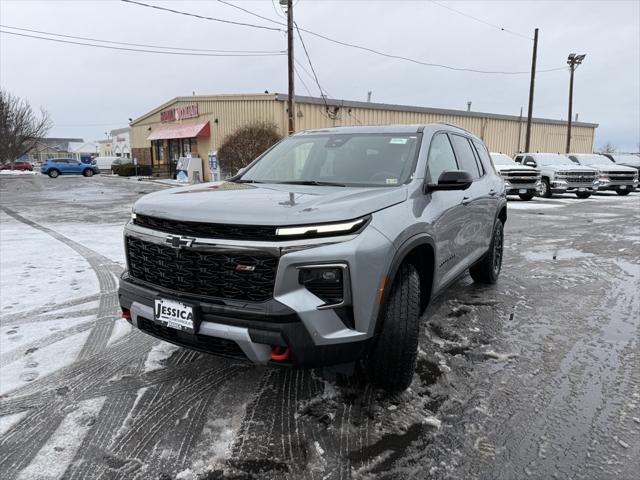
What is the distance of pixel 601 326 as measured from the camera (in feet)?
14.5

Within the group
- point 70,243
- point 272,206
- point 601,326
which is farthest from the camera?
point 70,243

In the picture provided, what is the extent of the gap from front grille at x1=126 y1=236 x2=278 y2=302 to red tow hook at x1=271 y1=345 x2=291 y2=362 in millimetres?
277

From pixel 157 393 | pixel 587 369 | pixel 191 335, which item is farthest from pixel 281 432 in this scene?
pixel 587 369

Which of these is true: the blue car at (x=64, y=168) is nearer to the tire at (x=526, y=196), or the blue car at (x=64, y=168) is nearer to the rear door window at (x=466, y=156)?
the tire at (x=526, y=196)

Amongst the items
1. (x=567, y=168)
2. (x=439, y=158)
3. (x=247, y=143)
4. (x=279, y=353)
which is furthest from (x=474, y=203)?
(x=247, y=143)

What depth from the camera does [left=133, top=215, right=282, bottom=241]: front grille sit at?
2.48m

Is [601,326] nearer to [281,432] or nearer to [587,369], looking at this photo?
[587,369]

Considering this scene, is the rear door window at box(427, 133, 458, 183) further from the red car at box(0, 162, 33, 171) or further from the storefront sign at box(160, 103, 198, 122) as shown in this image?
the red car at box(0, 162, 33, 171)

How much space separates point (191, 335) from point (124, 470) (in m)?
0.73

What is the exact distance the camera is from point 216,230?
2.59 metres

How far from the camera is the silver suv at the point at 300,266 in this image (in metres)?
2.45

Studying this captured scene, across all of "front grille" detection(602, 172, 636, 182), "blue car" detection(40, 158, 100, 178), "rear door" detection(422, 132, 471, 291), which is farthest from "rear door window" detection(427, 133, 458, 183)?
"blue car" detection(40, 158, 100, 178)

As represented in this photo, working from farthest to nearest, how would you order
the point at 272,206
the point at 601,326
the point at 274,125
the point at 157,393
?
the point at 274,125
the point at 601,326
the point at 157,393
the point at 272,206

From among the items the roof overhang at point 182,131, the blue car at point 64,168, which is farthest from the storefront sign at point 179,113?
the blue car at point 64,168
